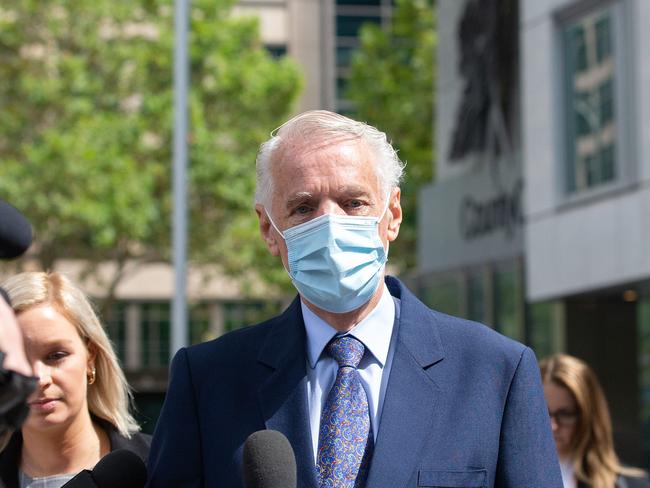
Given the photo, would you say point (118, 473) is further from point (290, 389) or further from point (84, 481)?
point (290, 389)

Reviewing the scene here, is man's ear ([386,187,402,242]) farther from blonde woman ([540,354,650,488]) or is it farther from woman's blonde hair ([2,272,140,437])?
blonde woman ([540,354,650,488])

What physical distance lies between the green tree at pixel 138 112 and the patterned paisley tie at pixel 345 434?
27635mm

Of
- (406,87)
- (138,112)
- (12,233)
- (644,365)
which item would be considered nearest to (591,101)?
(644,365)

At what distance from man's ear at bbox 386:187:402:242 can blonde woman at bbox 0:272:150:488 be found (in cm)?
118

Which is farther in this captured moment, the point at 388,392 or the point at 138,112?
the point at 138,112

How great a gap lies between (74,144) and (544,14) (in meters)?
13.5

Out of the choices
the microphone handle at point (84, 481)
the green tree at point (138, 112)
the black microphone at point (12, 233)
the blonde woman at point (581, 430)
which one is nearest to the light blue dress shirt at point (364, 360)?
the microphone handle at point (84, 481)

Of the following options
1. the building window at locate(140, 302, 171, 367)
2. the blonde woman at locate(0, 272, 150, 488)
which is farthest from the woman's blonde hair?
the building window at locate(140, 302, 171, 367)

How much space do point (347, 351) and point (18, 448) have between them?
4.93 ft

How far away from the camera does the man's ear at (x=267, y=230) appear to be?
11.1ft

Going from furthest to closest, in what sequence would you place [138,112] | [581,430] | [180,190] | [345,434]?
[138,112]
[180,190]
[581,430]
[345,434]

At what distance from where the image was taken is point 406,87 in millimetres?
34719

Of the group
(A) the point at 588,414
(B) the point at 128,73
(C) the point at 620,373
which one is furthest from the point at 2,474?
(B) the point at 128,73

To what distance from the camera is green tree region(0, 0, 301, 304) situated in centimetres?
3089
